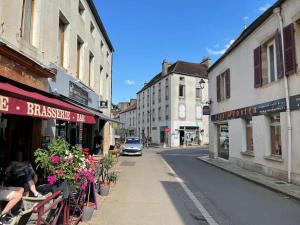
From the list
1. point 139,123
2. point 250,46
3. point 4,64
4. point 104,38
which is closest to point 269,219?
point 4,64

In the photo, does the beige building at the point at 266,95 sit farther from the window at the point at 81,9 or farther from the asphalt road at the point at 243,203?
the window at the point at 81,9

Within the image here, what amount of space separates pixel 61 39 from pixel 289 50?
8365 millimetres

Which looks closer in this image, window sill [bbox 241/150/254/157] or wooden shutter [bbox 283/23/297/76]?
wooden shutter [bbox 283/23/297/76]

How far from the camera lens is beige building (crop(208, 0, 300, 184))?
36.1ft

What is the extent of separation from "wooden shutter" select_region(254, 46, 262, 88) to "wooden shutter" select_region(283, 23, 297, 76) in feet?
7.22

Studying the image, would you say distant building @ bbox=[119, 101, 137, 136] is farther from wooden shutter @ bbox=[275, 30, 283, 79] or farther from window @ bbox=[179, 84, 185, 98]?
wooden shutter @ bbox=[275, 30, 283, 79]

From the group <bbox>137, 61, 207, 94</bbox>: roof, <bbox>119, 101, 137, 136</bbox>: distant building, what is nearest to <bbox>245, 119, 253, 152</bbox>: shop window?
<bbox>137, 61, 207, 94</bbox>: roof

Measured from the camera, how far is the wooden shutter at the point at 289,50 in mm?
10875

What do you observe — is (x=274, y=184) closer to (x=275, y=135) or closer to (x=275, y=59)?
(x=275, y=135)

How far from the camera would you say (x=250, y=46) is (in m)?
14.8

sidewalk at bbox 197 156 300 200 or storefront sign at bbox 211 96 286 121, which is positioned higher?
storefront sign at bbox 211 96 286 121

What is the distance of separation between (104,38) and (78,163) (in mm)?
17875

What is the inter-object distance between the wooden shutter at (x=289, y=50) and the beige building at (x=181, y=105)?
1241 inches

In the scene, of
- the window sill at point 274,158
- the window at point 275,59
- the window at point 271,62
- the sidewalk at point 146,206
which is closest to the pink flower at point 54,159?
the sidewalk at point 146,206
